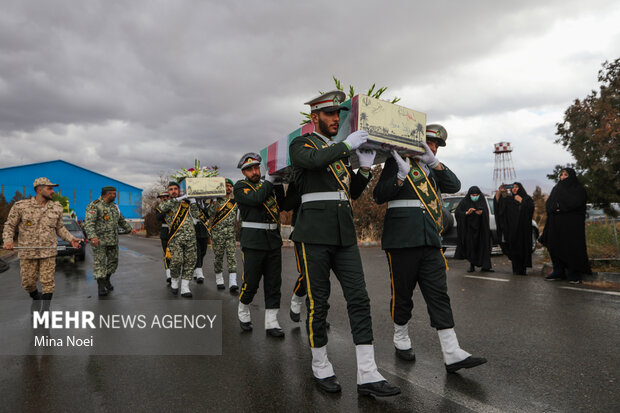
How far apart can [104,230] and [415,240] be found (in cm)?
652

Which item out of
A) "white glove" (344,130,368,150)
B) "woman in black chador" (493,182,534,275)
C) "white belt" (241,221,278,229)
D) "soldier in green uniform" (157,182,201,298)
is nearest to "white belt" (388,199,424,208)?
"white glove" (344,130,368,150)

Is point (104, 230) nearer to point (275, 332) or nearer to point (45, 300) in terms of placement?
point (45, 300)

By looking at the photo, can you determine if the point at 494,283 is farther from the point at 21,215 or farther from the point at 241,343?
the point at 21,215

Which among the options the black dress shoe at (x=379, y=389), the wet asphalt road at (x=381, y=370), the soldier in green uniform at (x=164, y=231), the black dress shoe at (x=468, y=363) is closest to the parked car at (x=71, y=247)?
the soldier in green uniform at (x=164, y=231)

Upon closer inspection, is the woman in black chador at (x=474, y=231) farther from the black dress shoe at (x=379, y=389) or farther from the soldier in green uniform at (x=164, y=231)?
the black dress shoe at (x=379, y=389)

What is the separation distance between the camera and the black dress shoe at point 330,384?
3172 millimetres

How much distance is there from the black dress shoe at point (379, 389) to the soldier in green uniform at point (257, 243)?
200cm

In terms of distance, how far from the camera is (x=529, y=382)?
3275 mm

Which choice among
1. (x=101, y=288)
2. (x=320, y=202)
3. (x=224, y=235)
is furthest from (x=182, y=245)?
(x=320, y=202)

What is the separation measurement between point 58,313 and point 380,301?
492 cm

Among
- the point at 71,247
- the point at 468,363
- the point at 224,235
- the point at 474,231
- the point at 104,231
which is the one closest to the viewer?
the point at 468,363

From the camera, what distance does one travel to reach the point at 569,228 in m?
7.82

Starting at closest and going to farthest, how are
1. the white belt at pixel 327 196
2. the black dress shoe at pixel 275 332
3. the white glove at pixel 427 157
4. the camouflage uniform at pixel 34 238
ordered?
the white belt at pixel 327 196, the white glove at pixel 427 157, the black dress shoe at pixel 275 332, the camouflage uniform at pixel 34 238

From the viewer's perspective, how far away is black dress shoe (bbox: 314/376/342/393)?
3.17m
